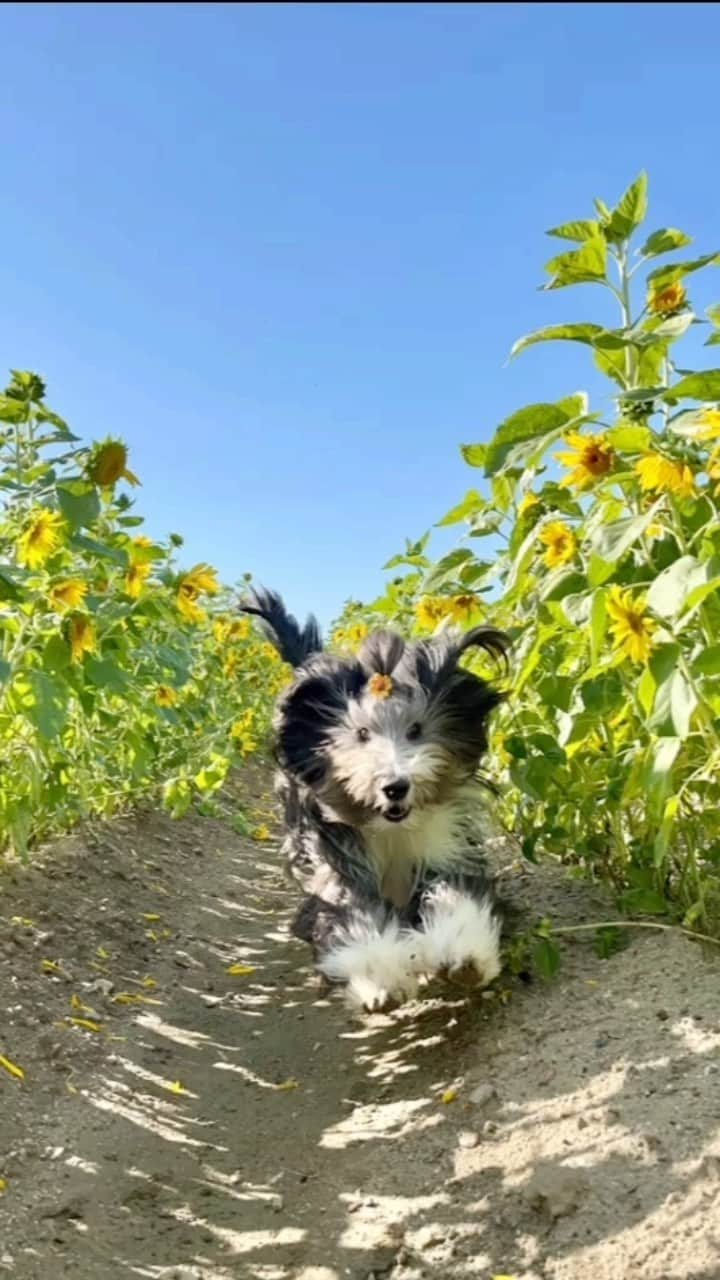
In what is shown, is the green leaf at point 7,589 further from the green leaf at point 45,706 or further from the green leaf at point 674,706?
the green leaf at point 674,706

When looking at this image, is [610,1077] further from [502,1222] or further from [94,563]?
[94,563]

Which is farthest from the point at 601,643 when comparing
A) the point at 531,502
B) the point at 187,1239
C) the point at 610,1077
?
the point at 187,1239

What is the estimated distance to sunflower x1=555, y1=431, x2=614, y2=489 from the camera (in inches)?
105

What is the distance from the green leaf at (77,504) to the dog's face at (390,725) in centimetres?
127

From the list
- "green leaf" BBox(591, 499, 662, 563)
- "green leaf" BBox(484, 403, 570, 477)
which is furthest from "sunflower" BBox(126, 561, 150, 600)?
"green leaf" BBox(591, 499, 662, 563)

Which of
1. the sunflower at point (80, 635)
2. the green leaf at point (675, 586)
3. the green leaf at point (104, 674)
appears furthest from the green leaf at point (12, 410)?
the green leaf at point (675, 586)

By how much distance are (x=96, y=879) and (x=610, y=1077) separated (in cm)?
295

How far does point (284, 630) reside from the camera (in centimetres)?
566

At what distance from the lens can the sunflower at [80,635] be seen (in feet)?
10.7

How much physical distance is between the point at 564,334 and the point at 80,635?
5.32 feet

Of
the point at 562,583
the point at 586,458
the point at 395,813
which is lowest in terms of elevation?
the point at 395,813

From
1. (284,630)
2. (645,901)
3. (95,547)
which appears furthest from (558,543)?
(284,630)

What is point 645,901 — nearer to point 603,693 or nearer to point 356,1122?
point 603,693

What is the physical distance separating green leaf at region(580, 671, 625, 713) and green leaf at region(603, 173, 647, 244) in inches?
45.9
